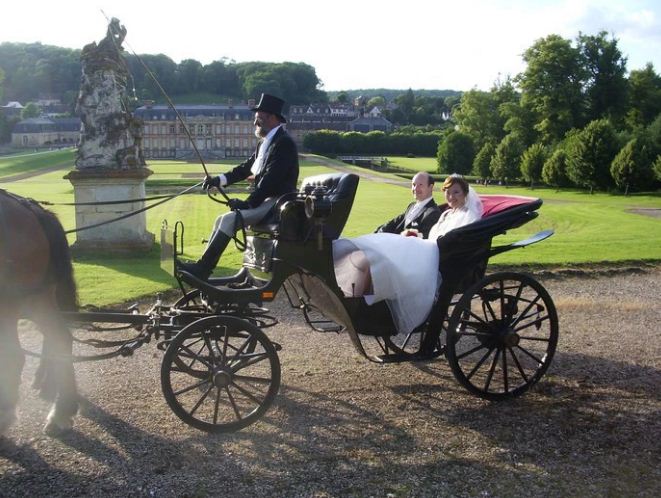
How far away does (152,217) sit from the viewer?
21.2 meters

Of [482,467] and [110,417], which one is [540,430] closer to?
[482,467]

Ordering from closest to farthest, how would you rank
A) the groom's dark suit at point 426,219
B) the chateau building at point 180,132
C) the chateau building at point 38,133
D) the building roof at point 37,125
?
the groom's dark suit at point 426,219
the chateau building at point 180,132
the chateau building at point 38,133
the building roof at point 37,125

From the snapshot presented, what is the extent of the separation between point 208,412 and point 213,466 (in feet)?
3.23

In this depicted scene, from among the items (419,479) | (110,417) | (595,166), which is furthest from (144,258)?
(595,166)

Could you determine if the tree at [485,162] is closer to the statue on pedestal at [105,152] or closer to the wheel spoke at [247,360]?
the statue on pedestal at [105,152]

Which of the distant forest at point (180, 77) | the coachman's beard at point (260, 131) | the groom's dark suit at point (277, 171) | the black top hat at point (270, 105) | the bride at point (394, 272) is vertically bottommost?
the bride at point (394, 272)

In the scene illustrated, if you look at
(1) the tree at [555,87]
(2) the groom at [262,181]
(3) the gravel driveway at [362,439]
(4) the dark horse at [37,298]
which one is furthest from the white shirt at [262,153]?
(1) the tree at [555,87]

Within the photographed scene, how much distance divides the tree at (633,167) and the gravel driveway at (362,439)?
34683 millimetres

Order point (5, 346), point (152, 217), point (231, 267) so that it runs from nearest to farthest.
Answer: point (5, 346), point (231, 267), point (152, 217)

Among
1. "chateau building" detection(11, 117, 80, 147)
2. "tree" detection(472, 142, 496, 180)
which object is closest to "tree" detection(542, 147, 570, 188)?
"tree" detection(472, 142, 496, 180)

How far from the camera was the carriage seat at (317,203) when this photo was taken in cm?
530

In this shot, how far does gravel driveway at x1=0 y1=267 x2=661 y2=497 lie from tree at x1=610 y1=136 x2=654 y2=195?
34.7m

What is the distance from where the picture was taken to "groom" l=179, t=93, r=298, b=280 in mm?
5414

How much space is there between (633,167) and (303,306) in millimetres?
36825
